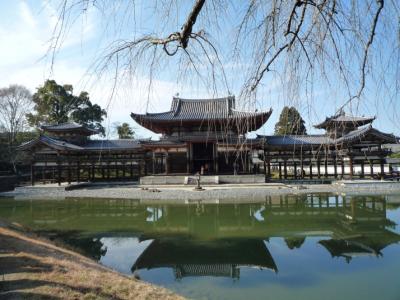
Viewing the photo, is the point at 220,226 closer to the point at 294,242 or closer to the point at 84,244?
the point at 294,242

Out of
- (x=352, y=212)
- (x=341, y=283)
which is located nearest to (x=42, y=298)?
(x=341, y=283)

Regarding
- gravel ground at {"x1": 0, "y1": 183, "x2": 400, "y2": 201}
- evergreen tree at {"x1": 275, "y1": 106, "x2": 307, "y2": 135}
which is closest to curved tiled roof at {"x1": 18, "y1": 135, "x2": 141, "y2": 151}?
gravel ground at {"x1": 0, "y1": 183, "x2": 400, "y2": 201}

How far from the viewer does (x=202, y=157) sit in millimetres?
26688

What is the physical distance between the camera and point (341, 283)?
596cm

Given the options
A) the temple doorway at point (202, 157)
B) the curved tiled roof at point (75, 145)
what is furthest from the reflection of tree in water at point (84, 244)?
the temple doorway at point (202, 157)

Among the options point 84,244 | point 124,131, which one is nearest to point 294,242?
point 84,244

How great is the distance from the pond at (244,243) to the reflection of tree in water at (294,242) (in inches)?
1.0

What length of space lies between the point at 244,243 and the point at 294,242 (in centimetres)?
137

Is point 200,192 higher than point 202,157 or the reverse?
the reverse

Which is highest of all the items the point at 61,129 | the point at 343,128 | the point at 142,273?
the point at 61,129

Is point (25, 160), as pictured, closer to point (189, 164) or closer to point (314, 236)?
point (189, 164)

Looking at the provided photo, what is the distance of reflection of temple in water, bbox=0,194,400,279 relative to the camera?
24.8 ft

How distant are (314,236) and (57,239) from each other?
23.7ft

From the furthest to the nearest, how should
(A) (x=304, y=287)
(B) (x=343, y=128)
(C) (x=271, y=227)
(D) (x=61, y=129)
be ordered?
(D) (x=61, y=129) → (C) (x=271, y=227) → (A) (x=304, y=287) → (B) (x=343, y=128)
